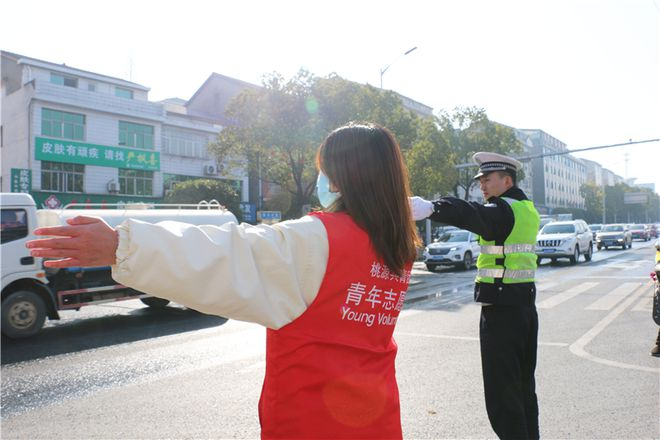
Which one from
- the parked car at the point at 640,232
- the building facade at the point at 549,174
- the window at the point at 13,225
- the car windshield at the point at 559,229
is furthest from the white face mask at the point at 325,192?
the building facade at the point at 549,174

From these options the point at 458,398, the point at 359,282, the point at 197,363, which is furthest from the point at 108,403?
the point at 359,282

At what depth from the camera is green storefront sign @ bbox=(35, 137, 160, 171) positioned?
27688mm

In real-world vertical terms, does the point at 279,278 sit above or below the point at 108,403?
above

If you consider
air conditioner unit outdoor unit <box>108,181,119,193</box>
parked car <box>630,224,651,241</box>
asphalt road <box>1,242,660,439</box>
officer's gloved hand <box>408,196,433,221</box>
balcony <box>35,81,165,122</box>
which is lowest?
asphalt road <box>1,242,660,439</box>

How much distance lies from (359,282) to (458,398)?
355 centimetres

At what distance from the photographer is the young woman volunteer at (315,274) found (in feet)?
4.42

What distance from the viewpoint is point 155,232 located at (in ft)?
4.46

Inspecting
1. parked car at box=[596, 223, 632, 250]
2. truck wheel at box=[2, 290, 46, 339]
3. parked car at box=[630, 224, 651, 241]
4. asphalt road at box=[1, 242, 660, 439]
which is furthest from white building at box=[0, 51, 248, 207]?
parked car at box=[630, 224, 651, 241]

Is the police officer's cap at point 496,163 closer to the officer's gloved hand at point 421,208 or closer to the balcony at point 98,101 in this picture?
the officer's gloved hand at point 421,208

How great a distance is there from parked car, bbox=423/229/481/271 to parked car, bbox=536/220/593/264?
8.91ft

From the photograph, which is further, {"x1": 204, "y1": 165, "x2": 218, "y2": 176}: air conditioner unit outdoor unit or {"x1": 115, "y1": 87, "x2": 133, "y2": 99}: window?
{"x1": 204, "y1": 165, "x2": 218, "y2": 176}: air conditioner unit outdoor unit

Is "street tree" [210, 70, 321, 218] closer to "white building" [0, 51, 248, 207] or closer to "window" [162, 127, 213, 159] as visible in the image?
"white building" [0, 51, 248, 207]

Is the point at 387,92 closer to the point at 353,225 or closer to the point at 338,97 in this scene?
the point at 338,97

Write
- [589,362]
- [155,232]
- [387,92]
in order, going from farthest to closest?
1. [387,92]
2. [589,362]
3. [155,232]
